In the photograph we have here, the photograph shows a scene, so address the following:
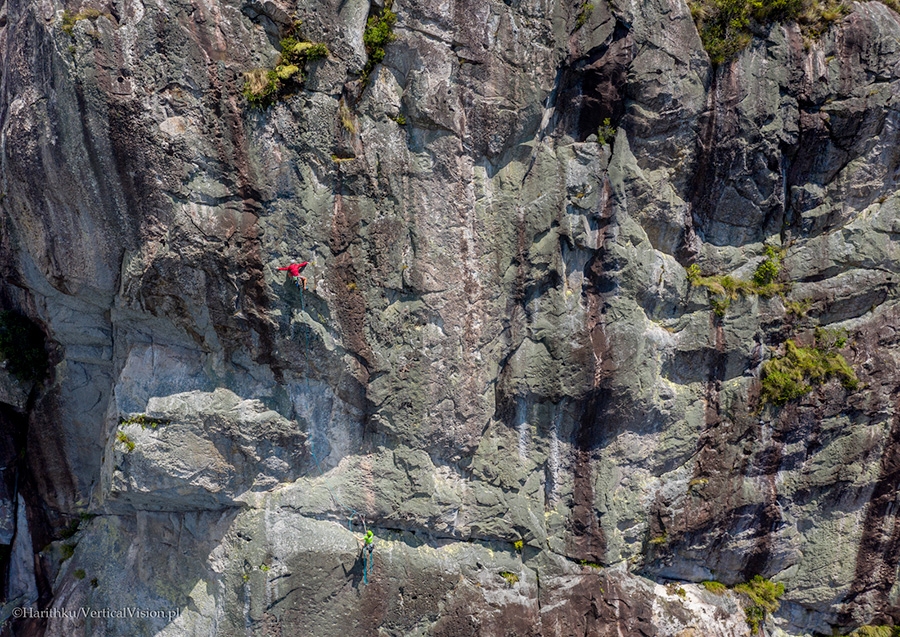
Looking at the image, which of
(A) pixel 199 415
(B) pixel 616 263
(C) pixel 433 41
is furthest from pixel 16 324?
(B) pixel 616 263

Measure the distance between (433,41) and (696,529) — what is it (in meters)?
10.3

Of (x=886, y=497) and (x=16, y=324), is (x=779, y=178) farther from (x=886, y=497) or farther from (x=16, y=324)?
(x=16, y=324)

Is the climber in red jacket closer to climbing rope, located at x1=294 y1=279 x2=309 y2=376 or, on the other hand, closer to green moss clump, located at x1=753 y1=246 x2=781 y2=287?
climbing rope, located at x1=294 y1=279 x2=309 y2=376

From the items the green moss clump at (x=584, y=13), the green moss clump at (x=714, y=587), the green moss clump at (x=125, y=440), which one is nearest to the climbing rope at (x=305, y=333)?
the green moss clump at (x=125, y=440)

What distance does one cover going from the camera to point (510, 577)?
10.9 metres

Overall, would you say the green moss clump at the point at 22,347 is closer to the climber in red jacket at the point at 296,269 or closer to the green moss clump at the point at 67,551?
the green moss clump at the point at 67,551

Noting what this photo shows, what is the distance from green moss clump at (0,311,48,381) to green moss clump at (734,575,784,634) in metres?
14.8

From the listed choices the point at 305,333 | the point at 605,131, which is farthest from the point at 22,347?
the point at 605,131

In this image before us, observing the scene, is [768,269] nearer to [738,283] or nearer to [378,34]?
[738,283]

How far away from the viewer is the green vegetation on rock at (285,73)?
827 cm

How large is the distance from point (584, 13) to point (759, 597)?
11888mm

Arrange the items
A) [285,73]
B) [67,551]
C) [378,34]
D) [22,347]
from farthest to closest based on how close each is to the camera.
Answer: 1. [67,551]
2. [22,347]
3. [378,34]
4. [285,73]

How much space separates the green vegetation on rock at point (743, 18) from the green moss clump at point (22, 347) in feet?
44.6

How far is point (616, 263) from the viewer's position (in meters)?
10.3
